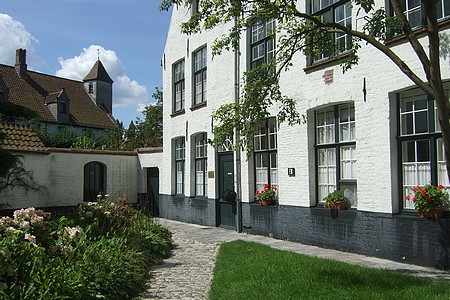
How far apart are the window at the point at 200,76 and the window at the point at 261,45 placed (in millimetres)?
3270

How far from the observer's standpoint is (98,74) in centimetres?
4994

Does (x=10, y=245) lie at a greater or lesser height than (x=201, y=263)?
greater

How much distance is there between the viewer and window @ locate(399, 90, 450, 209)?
804 centimetres

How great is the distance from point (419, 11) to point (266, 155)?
5.57 meters

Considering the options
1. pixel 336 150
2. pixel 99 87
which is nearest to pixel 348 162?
pixel 336 150

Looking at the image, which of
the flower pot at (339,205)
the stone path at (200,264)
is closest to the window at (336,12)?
the flower pot at (339,205)

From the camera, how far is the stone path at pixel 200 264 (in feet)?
22.9

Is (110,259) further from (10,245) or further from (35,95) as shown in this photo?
(35,95)

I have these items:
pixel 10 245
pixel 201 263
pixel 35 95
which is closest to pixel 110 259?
pixel 10 245

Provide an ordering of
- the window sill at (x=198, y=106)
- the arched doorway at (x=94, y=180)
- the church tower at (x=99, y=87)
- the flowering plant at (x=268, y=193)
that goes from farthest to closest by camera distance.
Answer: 1. the church tower at (x=99, y=87)
2. the arched doorway at (x=94, y=180)
3. the window sill at (x=198, y=106)
4. the flowering plant at (x=268, y=193)

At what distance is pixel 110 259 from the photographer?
7164 mm

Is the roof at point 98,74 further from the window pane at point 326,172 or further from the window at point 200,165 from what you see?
the window pane at point 326,172

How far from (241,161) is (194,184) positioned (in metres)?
4.00

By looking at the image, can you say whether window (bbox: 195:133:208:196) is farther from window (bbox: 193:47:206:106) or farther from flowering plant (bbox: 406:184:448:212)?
flowering plant (bbox: 406:184:448:212)
